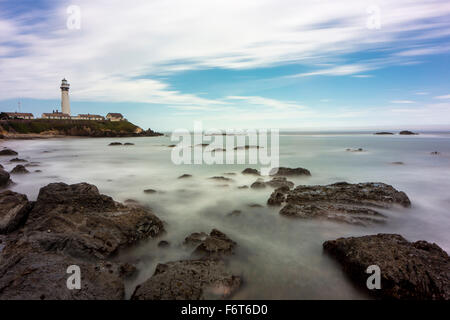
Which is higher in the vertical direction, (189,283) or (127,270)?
(189,283)

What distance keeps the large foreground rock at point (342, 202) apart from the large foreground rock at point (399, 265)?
1989 millimetres

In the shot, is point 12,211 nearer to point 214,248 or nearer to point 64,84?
point 214,248

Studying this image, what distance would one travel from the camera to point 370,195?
724cm


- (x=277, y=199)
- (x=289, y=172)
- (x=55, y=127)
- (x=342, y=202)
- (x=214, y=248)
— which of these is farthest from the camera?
(x=55, y=127)

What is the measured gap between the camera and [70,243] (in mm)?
4191

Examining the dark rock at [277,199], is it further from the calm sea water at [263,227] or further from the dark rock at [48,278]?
the dark rock at [48,278]

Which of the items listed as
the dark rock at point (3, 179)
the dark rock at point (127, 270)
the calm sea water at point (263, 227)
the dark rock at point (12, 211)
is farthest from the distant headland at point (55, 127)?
the dark rock at point (127, 270)

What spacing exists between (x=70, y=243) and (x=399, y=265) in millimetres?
5517

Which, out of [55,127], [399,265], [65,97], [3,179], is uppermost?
[65,97]

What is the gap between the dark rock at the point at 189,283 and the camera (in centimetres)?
326

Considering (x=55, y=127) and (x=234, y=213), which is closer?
(x=234, y=213)

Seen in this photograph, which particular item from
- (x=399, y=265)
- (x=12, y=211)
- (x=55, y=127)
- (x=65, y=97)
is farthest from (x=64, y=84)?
(x=399, y=265)

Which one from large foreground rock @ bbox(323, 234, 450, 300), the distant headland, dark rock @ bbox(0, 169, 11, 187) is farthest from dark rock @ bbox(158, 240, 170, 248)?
the distant headland
